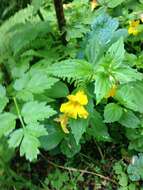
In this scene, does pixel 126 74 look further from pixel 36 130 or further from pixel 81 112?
pixel 36 130

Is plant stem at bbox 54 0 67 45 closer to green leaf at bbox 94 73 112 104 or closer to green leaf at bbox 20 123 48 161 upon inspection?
green leaf at bbox 94 73 112 104

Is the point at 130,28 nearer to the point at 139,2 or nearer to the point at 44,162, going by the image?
the point at 139,2

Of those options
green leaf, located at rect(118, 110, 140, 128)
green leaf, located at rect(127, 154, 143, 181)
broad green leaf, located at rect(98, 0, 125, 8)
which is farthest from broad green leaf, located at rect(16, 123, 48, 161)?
broad green leaf, located at rect(98, 0, 125, 8)

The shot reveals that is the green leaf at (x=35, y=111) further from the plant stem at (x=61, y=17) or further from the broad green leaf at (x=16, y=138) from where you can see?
the plant stem at (x=61, y=17)

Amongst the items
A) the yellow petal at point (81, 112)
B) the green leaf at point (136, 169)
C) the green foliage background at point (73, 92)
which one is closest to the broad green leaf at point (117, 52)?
the green foliage background at point (73, 92)

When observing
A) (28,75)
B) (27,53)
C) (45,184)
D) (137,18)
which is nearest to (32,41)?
(27,53)

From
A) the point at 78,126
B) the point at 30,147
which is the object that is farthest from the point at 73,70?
the point at 30,147
